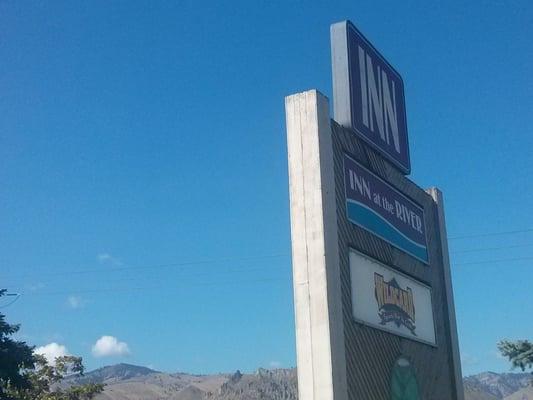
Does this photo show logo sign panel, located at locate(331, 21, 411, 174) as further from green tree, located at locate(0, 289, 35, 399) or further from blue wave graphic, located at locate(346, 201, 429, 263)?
green tree, located at locate(0, 289, 35, 399)

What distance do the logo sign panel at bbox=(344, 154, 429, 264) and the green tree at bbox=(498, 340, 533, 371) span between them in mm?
28685

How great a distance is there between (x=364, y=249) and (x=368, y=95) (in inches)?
93.9

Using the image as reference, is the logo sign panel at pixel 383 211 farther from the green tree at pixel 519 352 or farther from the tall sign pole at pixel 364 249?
the green tree at pixel 519 352

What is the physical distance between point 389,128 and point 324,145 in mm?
2752

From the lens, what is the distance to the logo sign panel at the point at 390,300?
31.1 ft

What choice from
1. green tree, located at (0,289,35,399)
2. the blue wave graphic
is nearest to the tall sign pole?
the blue wave graphic

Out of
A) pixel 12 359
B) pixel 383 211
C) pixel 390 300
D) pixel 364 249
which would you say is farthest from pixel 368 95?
pixel 12 359

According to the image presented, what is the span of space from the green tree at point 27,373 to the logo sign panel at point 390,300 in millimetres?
22515

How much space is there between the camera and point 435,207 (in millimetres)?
12750

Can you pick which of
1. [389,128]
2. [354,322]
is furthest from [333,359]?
[389,128]

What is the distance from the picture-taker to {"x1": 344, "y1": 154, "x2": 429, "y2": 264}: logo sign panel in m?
9.81

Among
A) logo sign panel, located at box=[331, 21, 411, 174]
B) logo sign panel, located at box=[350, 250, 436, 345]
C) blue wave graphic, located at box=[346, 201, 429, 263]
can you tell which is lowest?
logo sign panel, located at box=[350, 250, 436, 345]

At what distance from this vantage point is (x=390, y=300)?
10320 mm

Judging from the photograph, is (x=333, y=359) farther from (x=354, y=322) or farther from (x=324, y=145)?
(x=324, y=145)
